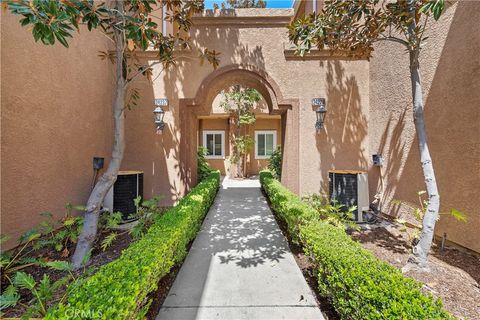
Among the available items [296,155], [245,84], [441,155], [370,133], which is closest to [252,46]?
[245,84]

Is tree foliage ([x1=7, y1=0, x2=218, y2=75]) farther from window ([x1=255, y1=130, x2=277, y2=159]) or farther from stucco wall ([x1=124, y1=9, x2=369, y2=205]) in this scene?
window ([x1=255, y1=130, x2=277, y2=159])

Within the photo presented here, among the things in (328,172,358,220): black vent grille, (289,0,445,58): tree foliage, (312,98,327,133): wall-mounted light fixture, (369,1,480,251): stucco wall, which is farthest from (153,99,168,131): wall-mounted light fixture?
(369,1,480,251): stucco wall

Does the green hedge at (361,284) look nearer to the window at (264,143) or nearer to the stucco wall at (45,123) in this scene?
the stucco wall at (45,123)

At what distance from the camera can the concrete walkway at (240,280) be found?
242 centimetres

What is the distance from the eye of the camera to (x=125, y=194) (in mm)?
5336

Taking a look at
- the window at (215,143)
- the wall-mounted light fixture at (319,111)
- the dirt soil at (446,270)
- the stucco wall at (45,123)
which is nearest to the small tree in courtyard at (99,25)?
the stucco wall at (45,123)

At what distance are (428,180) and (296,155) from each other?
3.61 m

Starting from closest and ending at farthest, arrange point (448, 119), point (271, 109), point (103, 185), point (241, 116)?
1. point (103, 185)
2. point (448, 119)
3. point (271, 109)
4. point (241, 116)

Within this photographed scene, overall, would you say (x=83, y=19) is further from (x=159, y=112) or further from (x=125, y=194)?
(x=125, y=194)

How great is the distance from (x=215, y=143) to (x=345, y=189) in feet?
34.9

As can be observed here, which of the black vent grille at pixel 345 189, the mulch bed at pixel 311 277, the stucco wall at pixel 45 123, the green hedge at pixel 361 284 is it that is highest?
the stucco wall at pixel 45 123

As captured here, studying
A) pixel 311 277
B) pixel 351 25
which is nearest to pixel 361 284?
pixel 311 277

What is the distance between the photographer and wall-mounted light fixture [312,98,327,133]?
6.34 m

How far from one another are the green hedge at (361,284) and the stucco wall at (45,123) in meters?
4.96
